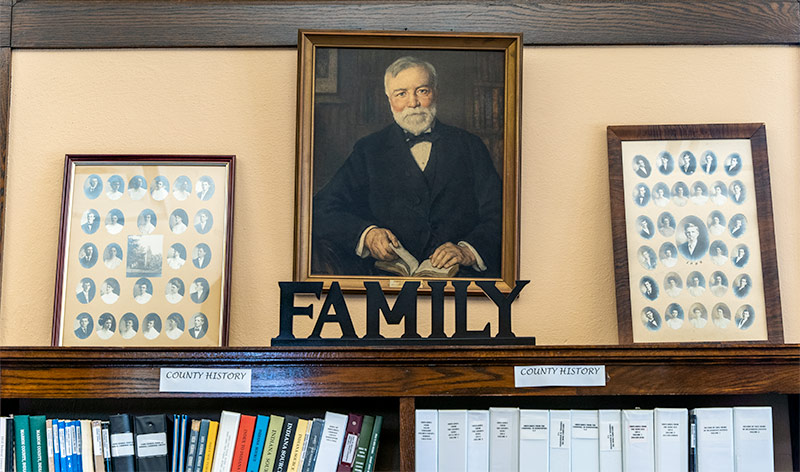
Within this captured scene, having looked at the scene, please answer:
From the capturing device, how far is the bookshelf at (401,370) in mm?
1835

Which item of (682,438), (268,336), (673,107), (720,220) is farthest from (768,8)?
(268,336)

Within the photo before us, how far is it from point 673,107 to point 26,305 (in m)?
1.91

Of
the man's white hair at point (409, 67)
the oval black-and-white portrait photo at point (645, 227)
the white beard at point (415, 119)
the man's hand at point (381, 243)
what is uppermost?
the man's white hair at point (409, 67)

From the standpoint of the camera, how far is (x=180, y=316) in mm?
2221

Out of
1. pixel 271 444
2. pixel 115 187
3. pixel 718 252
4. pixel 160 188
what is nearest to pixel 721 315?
pixel 718 252

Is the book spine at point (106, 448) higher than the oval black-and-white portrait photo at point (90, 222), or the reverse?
the oval black-and-white portrait photo at point (90, 222)

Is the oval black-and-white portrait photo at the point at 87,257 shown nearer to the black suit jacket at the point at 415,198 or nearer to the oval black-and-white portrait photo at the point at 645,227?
the black suit jacket at the point at 415,198

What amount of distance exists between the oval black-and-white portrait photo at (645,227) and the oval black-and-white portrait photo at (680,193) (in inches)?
3.7

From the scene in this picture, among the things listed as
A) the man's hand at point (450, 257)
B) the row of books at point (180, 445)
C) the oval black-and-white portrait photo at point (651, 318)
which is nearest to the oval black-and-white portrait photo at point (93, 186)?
the row of books at point (180, 445)

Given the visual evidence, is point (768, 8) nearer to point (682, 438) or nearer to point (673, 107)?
point (673, 107)

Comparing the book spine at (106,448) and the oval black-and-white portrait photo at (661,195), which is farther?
the oval black-and-white portrait photo at (661,195)

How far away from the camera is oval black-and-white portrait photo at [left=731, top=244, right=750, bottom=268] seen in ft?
7.42

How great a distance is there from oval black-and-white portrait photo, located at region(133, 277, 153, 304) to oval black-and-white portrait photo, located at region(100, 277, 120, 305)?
5 cm

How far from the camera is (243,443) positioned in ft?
6.16
